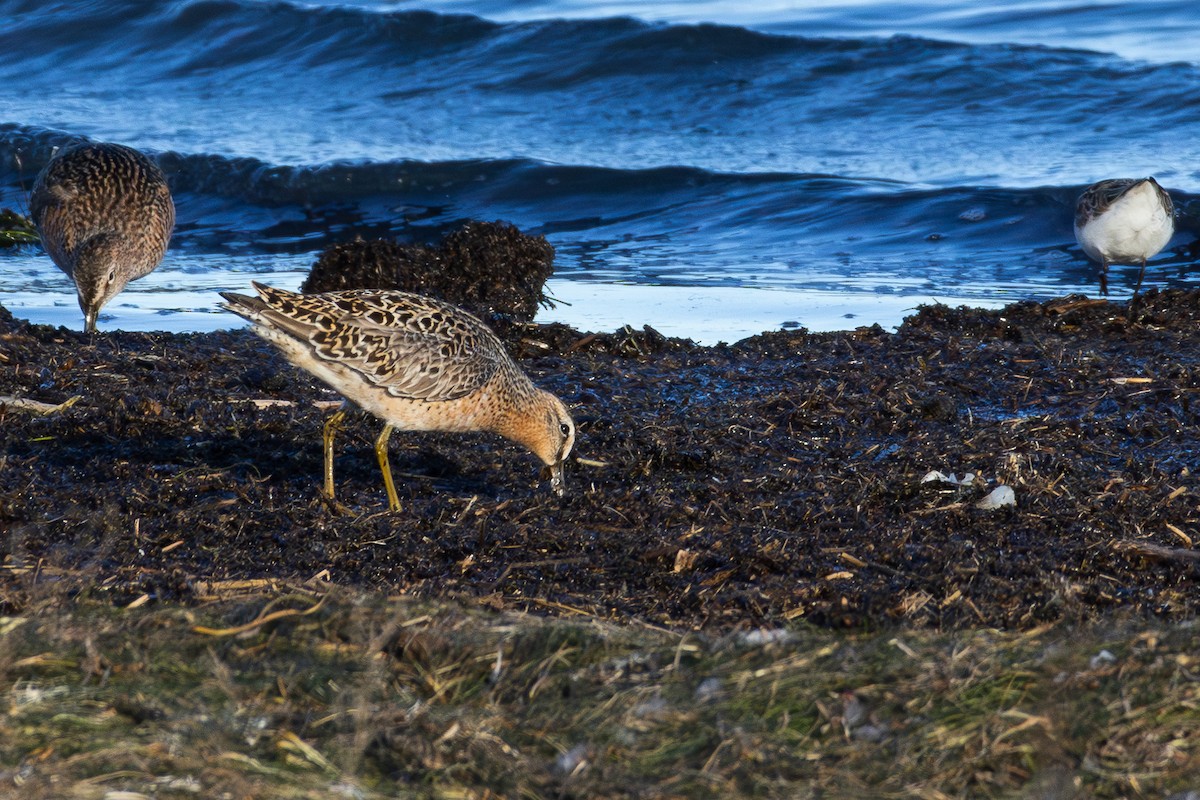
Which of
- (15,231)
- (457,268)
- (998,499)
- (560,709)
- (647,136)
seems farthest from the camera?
(647,136)

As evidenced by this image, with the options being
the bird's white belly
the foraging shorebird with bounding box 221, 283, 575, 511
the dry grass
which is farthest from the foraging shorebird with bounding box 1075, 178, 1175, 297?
the dry grass

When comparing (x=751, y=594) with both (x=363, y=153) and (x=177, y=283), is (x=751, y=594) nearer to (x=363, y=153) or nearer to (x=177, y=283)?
(x=177, y=283)

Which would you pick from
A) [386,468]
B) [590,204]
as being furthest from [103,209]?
[590,204]

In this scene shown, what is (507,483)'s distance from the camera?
568 centimetres

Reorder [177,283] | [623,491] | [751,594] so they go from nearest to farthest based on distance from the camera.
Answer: [751,594]
[623,491]
[177,283]

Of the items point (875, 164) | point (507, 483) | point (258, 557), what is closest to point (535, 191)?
point (875, 164)

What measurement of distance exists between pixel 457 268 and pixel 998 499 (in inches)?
180

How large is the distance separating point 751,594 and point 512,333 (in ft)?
11.9

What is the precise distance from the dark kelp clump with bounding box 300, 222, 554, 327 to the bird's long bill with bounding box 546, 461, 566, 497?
10.4 feet

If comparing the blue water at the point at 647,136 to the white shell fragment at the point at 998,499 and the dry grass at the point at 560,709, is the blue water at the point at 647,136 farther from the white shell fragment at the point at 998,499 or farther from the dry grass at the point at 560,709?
the dry grass at the point at 560,709

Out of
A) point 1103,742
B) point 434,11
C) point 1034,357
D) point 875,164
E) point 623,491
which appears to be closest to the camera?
point 1103,742

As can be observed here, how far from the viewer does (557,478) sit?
17.8 feet

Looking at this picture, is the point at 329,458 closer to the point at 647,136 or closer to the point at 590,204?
the point at 590,204

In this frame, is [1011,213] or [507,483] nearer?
[507,483]
